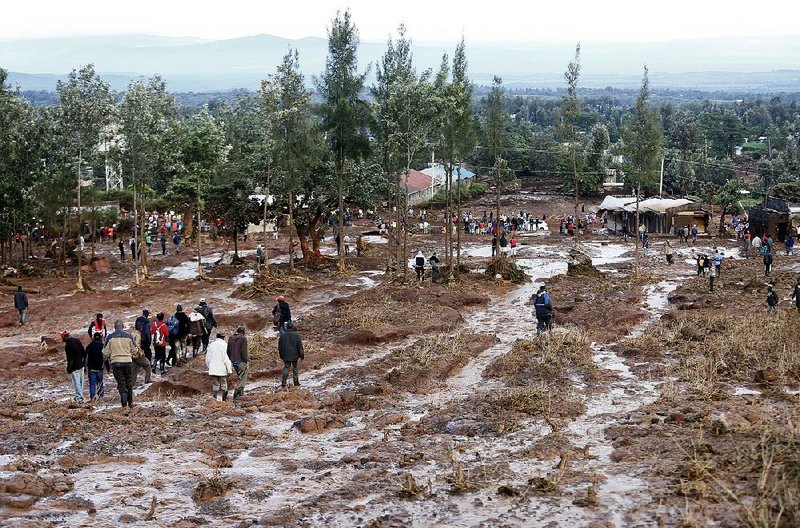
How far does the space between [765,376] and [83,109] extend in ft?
87.0

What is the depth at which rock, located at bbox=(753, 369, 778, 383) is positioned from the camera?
655 inches

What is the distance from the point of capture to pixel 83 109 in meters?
34.3

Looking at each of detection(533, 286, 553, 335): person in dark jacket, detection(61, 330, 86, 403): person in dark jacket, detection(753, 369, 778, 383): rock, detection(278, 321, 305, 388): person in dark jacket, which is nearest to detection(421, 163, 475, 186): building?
detection(533, 286, 553, 335): person in dark jacket

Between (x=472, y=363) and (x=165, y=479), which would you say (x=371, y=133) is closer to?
(x=472, y=363)

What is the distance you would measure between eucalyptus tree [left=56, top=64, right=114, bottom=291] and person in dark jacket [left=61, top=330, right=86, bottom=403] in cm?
1841

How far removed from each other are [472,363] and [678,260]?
22.8 m

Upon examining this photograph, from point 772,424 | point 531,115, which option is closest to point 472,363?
point 772,424

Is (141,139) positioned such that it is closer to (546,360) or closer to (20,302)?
(20,302)

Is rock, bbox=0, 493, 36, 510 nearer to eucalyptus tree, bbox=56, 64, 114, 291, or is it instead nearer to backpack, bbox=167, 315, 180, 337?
backpack, bbox=167, 315, 180, 337

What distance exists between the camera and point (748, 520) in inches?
356

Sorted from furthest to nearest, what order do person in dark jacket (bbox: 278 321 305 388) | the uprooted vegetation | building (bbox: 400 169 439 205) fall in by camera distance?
building (bbox: 400 169 439 205) < the uprooted vegetation < person in dark jacket (bbox: 278 321 305 388)

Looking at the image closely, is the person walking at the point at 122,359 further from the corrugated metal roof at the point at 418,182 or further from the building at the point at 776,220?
the corrugated metal roof at the point at 418,182

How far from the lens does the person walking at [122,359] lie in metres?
16.1

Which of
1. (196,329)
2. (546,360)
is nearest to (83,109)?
(196,329)
